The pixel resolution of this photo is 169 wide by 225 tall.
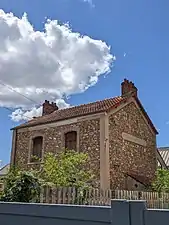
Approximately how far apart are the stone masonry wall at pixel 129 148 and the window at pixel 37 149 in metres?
4.93

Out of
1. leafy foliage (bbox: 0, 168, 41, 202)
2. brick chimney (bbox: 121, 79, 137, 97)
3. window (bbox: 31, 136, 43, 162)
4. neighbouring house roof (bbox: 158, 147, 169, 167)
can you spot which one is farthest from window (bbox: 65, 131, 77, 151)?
neighbouring house roof (bbox: 158, 147, 169, 167)

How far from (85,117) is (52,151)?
3.06 metres

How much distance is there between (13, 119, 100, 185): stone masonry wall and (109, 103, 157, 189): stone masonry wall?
2.72 feet

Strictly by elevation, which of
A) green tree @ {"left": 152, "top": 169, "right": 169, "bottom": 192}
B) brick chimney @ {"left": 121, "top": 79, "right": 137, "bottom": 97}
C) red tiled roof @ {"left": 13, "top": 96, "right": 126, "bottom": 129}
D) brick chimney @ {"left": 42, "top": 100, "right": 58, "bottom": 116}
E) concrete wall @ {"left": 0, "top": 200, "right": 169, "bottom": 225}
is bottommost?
concrete wall @ {"left": 0, "top": 200, "right": 169, "bottom": 225}

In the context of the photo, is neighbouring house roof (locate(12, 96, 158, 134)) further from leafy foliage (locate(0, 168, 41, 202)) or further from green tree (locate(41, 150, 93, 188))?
leafy foliage (locate(0, 168, 41, 202))

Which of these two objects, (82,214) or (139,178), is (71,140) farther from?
(82,214)

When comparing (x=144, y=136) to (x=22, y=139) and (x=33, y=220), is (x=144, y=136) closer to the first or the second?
(x=22, y=139)

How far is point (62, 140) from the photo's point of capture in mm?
18000

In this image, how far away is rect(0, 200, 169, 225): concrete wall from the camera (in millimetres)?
4492

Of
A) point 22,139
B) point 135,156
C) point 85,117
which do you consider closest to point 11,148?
point 22,139

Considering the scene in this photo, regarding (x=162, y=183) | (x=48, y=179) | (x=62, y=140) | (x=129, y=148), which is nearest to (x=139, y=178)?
(x=162, y=183)

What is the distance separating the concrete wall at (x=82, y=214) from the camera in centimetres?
449

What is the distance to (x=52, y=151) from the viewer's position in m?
18.3

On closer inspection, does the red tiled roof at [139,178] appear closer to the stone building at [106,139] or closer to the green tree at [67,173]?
the stone building at [106,139]
